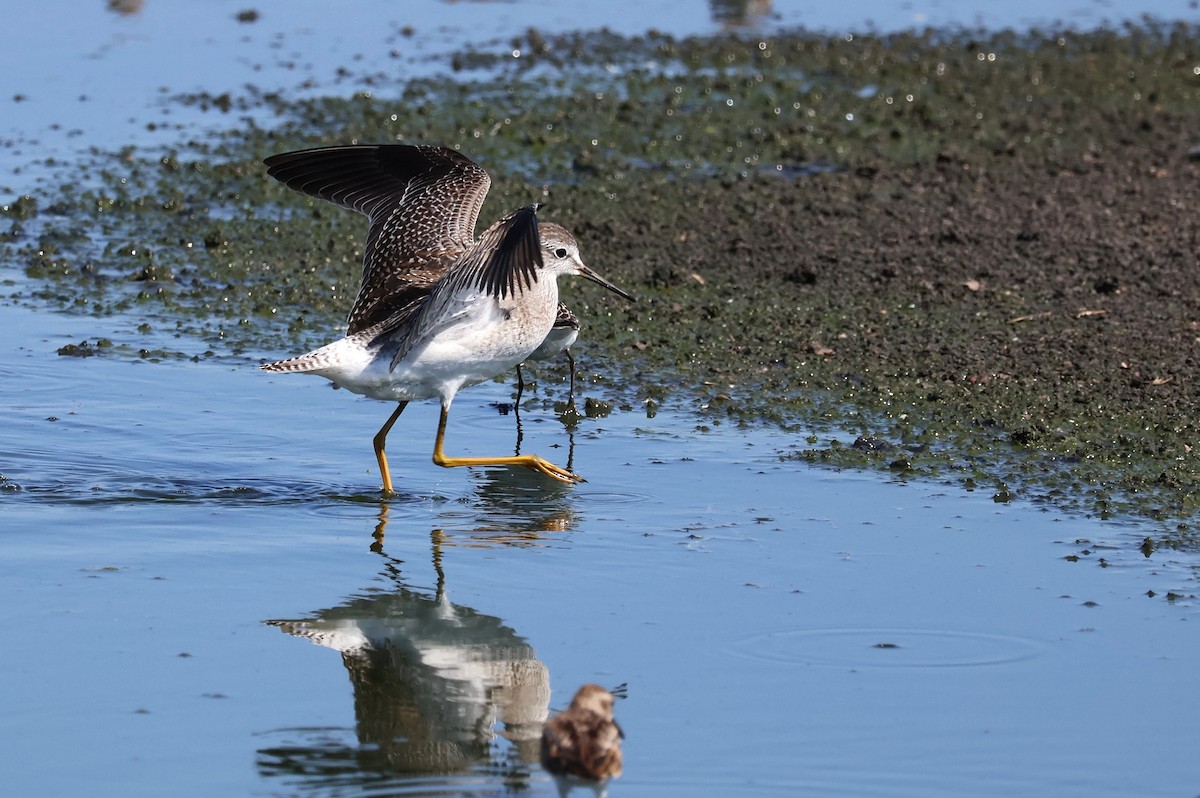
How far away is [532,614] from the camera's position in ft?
20.7

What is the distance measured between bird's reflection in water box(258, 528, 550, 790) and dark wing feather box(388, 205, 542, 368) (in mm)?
1151

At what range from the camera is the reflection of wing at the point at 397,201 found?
8.14 m

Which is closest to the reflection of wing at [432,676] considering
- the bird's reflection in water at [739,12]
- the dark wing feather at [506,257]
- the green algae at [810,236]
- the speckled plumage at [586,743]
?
the speckled plumage at [586,743]

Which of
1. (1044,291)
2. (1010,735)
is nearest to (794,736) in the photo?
(1010,735)

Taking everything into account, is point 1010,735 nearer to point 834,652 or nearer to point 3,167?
point 834,652

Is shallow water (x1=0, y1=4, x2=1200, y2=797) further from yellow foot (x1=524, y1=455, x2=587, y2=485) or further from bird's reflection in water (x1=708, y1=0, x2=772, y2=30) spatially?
bird's reflection in water (x1=708, y1=0, x2=772, y2=30)

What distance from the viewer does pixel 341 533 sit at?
23.6 feet

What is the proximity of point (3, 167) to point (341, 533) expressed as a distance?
Result: 6.62 meters

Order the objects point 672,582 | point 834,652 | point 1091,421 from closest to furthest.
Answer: point 834,652 < point 672,582 < point 1091,421

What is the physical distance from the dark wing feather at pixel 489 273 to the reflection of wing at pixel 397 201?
44cm

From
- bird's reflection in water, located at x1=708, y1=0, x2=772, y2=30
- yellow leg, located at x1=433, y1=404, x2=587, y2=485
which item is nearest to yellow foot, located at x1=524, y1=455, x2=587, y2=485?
yellow leg, located at x1=433, y1=404, x2=587, y2=485

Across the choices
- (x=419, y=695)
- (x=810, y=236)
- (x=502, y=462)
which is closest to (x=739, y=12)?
(x=810, y=236)

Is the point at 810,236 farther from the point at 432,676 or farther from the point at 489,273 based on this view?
the point at 432,676

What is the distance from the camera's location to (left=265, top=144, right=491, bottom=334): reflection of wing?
8.14 metres
